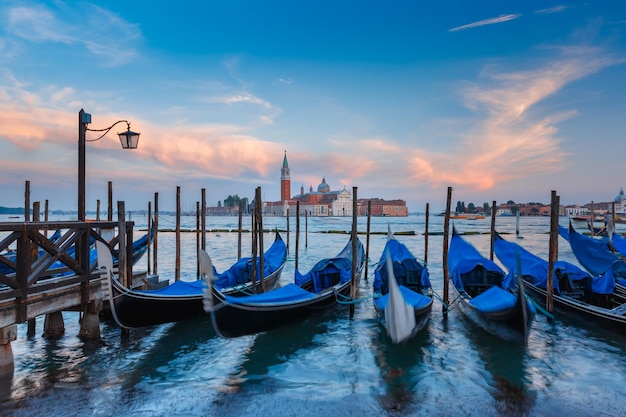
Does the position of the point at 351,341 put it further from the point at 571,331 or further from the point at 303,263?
the point at 303,263

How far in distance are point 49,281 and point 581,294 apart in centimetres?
611

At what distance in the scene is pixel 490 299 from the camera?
4488 mm

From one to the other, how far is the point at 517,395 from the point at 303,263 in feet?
33.7

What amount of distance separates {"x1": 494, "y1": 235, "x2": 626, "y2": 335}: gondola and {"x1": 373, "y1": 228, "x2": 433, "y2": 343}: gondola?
1178 millimetres

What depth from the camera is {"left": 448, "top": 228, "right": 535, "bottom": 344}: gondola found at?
12.9 ft

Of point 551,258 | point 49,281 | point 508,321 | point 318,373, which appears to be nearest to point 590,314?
point 551,258

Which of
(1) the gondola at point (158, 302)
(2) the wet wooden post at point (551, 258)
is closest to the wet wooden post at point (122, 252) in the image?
(1) the gondola at point (158, 302)

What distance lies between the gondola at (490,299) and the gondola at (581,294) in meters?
0.47

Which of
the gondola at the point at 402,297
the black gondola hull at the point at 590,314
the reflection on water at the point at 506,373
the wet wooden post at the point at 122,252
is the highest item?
the wet wooden post at the point at 122,252

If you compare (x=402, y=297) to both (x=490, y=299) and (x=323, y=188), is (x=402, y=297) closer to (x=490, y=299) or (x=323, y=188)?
(x=490, y=299)

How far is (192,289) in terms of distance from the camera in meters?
4.94

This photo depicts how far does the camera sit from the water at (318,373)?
314 centimetres

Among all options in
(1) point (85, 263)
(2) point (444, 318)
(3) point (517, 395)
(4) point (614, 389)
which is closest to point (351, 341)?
(2) point (444, 318)

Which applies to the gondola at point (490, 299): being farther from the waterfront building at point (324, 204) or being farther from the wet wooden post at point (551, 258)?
the waterfront building at point (324, 204)
